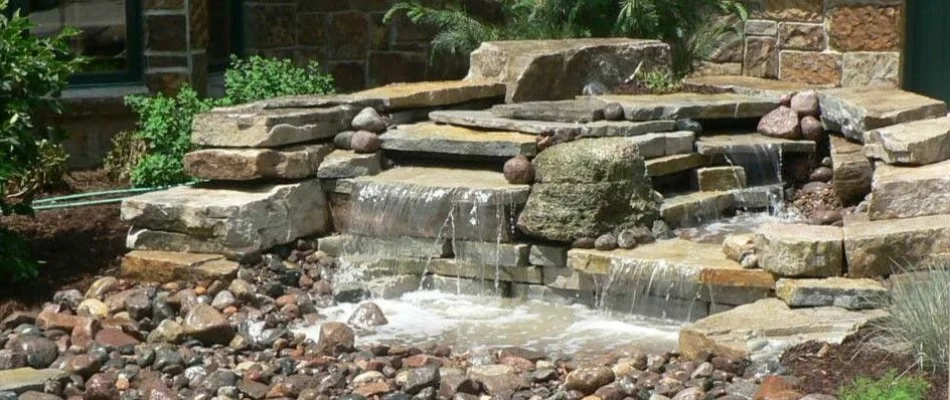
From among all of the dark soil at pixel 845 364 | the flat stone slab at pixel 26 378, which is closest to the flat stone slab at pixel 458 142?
the dark soil at pixel 845 364

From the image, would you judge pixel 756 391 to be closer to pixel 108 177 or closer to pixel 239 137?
pixel 239 137

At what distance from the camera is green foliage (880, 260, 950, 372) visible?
6074 millimetres

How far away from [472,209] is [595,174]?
2.18 ft

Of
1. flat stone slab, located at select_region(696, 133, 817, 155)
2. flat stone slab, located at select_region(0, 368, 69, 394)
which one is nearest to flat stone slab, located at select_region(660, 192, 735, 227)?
flat stone slab, located at select_region(696, 133, 817, 155)

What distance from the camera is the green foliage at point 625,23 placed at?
11102mm

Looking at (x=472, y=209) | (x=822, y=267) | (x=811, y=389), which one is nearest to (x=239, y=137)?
(x=472, y=209)

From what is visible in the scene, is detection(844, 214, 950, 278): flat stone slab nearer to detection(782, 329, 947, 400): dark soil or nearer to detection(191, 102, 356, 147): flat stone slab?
detection(782, 329, 947, 400): dark soil

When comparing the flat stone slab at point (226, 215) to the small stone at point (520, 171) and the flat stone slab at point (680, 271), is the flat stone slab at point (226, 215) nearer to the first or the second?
the small stone at point (520, 171)

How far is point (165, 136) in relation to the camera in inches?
396

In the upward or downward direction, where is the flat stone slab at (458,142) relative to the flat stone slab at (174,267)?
upward

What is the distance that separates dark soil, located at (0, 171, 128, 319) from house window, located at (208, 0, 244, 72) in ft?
9.96

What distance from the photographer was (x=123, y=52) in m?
11.7

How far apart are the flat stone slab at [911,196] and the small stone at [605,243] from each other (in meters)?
1.26

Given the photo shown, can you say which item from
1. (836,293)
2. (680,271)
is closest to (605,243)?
(680,271)
